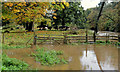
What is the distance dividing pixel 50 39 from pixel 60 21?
14.2 metres

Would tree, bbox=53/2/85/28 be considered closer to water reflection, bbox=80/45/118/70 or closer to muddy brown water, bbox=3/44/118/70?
muddy brown water, bbox=3/44/118/70

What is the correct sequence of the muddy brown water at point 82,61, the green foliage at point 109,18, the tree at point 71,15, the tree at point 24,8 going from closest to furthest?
the muddy brown water at point 82,61 < the tree at point 24,8 < the green foliage at point 109,18 < the tree at point 71,15

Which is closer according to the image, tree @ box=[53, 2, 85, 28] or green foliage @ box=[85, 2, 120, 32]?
green foliage @ box=[85, 2, 120, 32]

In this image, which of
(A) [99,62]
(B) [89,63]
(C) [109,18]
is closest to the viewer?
(B) [89,63]

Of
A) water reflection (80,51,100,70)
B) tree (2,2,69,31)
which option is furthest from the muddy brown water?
tree (2,2,69,31)

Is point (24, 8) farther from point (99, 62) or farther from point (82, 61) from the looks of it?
point (99, 62)

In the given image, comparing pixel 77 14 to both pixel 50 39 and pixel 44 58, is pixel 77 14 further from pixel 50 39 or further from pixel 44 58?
pixel 44 58

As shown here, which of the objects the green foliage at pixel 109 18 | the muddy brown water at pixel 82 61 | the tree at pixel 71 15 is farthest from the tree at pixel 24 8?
the tree at pixel 71 15

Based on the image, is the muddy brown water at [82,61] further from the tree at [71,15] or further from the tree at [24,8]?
the tree at [71,15]

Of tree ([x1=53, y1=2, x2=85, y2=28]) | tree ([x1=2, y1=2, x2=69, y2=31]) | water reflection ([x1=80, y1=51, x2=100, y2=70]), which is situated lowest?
water reflection ([x1=80, y1=51, x2=100, y2=70])

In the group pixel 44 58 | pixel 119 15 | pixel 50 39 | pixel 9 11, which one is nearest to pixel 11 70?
pixel 44 58

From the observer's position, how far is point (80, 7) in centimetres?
3008

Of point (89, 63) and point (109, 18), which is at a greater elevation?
point (109, 18)

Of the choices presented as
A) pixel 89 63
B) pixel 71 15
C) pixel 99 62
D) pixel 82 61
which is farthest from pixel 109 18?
pixel 71 15
